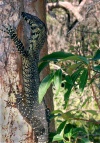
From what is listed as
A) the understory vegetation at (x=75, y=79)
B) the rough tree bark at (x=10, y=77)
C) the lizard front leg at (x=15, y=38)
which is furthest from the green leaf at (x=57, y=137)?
the lizard front leg at (x=15, y=38)

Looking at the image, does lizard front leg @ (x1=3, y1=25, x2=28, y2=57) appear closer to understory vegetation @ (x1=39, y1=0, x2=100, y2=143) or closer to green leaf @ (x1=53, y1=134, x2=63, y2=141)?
understory vegetation @ (x1=39, y1=0, x2=100, y2=143)

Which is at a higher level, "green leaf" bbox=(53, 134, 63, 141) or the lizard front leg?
the lizard front leg

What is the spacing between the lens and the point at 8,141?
2916 millimetres

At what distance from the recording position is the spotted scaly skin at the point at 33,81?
9.87 feet

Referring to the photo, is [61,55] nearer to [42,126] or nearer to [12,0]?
[12,0]

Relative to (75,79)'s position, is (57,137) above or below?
below

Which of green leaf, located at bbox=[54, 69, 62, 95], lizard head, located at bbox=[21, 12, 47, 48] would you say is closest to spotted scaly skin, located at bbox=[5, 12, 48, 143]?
lizard head, located at bbox=[21, 12, 47, 48]

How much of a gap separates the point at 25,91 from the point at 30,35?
467mm

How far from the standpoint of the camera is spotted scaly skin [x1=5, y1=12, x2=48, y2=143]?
3.01 m

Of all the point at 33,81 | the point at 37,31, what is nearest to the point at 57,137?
the point at 33,81

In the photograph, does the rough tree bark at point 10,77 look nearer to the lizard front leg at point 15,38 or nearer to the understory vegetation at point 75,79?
the lizard front leg at point 15,38

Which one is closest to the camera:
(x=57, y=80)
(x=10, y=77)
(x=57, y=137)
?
(x=57, y=80)

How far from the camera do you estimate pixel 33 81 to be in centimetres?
323

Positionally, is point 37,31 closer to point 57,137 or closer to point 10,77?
point 10,77
